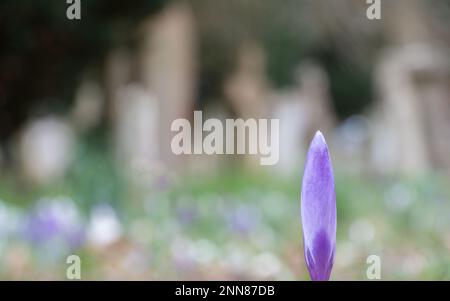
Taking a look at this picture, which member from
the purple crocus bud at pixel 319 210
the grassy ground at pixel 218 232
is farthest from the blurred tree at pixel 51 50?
the purple crocus bud at pixel 319 210

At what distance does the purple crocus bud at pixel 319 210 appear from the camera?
59cm

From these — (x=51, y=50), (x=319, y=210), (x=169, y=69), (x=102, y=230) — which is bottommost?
(x=319, y=210)

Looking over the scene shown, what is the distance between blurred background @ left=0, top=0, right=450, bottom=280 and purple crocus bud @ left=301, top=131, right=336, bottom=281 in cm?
75

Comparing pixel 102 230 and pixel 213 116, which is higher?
pixel 213 116

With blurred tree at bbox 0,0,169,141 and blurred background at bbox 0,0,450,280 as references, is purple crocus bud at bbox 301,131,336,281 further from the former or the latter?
blurred tree at bbox 0,0,169,141

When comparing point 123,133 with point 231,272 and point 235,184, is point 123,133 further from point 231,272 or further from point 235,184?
point 231,272

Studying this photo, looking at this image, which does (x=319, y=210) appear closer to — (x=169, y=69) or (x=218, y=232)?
(x=218, y=232)

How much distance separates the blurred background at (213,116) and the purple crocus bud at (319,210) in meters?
0.75

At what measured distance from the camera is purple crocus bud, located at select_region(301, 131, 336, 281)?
23.2 inches

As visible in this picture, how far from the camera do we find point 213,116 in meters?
7.97

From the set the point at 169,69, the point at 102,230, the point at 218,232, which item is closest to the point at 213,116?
the point at 169,69

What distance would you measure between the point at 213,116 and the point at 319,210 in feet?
24.3

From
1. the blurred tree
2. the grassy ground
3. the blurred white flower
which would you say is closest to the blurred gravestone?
the blurred tree

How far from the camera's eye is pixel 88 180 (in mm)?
2979
